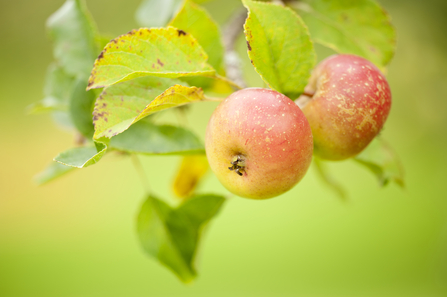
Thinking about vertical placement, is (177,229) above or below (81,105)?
below

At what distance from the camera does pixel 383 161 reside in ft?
1.43

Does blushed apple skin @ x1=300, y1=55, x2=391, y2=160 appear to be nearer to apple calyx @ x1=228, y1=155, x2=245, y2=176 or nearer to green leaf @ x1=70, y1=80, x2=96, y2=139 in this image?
apple calyx @ x1=228, y1=155, x2=245, y2=176

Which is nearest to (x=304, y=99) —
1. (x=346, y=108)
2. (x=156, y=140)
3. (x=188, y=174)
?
(x=346, y=108)

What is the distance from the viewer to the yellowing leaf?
57 centimetres

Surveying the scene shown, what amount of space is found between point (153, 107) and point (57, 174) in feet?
0.66

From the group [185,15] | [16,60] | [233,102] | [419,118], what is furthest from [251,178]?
[16,60]

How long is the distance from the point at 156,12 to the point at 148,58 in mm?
243

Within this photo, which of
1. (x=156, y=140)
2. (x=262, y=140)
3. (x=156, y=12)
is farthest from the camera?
(x=156, y=12)

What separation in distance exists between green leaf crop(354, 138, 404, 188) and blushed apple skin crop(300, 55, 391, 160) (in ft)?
0.36

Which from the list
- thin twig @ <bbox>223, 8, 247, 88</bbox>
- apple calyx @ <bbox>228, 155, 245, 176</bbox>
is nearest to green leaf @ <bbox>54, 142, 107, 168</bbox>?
apple calyx @ <bbox>228, 155, 245, 176</bbox>

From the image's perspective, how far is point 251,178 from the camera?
0.91 ft

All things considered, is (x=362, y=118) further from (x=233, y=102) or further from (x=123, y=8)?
(x=123, y=8)

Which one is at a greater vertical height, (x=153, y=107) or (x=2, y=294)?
(x=153, y=107)

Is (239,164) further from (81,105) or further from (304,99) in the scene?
(81,105)
